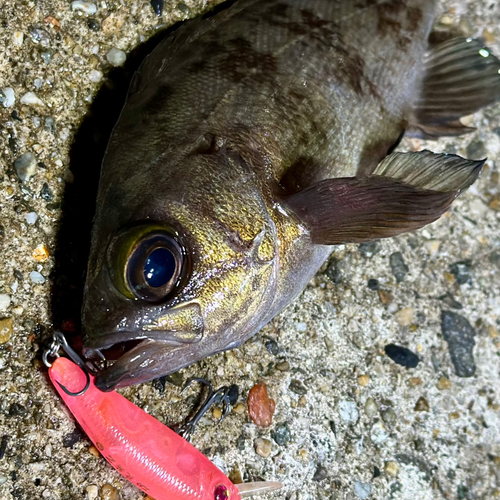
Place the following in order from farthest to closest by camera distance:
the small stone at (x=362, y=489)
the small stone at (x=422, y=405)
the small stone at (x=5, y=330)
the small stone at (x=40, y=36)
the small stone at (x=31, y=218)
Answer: the small stone at (x=422, y=405), the small stone at (x=362, y=489), the small stone at (x=40, y=36), the small stone at (x=31, y=218), the small stone at (x=5, y=330)

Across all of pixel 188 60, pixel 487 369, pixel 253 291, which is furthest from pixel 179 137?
pixel 487 369

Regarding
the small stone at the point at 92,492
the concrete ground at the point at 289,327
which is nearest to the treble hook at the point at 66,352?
the concrete ground at the point at 289,327

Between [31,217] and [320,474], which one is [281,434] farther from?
[31,217]

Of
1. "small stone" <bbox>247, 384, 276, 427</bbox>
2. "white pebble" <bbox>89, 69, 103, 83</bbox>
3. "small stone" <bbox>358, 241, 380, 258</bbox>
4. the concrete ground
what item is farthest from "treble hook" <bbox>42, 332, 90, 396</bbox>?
"small stone" <bbox>358, 241, 380, 258</bbox>

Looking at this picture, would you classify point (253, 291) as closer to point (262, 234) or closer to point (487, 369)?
point (262, 234)

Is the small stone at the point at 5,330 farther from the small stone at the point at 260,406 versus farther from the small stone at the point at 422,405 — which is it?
the small stone at the point at 422,405
